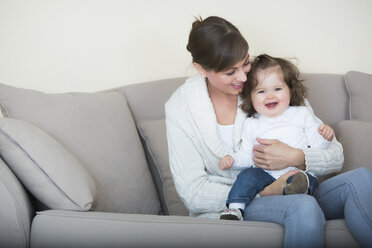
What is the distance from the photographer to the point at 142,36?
99.2 inches

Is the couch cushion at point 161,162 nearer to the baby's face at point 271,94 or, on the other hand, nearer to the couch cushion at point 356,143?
the baby's face at point 271,94

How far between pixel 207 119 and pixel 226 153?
16 centimetres

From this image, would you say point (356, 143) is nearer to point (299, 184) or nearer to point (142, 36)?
point (299, 184)

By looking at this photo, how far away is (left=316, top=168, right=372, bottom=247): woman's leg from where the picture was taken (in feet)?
4.55

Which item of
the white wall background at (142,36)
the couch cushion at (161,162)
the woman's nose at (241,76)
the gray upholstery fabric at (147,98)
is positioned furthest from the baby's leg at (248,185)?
the white wall background at (142,36)

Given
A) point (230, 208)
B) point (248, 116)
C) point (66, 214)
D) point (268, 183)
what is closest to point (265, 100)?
point (248, 116)

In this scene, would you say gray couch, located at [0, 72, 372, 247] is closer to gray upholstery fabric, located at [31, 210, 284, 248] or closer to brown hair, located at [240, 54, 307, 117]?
gray upholstery fabric, located at [31, 210, 284, 248]

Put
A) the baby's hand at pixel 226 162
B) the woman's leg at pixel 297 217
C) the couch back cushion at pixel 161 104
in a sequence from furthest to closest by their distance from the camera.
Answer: the couch back cushion at pixel 161 104
the baby's hand at pixel 226 162
the woman's leg at pixel 297 217

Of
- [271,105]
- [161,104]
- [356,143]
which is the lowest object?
[356,143]

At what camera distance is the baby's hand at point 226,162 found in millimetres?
1755

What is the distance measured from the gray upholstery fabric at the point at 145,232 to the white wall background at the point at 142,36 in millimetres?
1103

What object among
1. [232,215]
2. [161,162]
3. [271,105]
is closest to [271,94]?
[271,105]

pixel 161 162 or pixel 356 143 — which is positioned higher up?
pixel 356 143

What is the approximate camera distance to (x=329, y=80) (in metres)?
2.40
